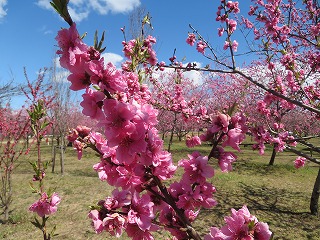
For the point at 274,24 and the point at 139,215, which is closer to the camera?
the point at 139,215

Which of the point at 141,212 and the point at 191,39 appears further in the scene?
the point at 191,39

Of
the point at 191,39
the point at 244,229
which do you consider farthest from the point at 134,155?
the point at 191,39

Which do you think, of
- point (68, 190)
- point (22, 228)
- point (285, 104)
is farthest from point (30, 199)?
point (285, 104)

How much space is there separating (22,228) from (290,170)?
42.8ft

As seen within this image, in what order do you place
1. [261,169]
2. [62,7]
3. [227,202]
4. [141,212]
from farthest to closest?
[261,169]
[227,202]
[141,212]
[62,7]

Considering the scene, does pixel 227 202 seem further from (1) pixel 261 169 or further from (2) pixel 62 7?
(2) pixel 62 7

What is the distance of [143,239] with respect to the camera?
136cm

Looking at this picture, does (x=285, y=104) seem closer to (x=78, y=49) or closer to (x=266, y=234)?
(x=266, y=234)

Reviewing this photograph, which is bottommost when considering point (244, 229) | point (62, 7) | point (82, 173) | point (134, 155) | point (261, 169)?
point (82, 173)

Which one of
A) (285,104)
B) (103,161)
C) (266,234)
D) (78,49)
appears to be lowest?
(266,234)

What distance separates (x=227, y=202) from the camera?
321 inches

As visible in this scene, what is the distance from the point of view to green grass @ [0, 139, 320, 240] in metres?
6.16

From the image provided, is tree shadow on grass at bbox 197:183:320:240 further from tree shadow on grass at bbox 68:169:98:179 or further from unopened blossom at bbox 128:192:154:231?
tree shadow on grass at bbox 68:169:98:179

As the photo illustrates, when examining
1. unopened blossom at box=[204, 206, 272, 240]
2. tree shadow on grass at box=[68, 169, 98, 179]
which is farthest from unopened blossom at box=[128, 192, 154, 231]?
tree shadow on grass at box=[68, 169, 98, 179]
